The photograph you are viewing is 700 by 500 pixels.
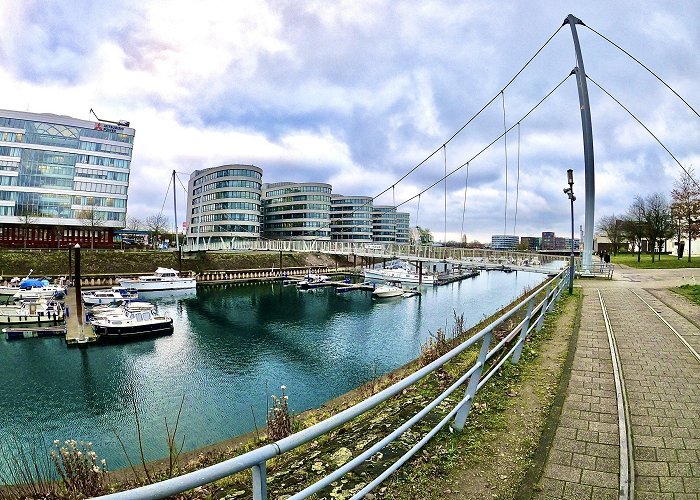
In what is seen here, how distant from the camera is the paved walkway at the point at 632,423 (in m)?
3.57

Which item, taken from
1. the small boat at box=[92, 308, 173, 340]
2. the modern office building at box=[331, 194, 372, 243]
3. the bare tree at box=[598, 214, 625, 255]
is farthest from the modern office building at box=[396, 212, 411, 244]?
the small boat at box=[92, 308, 173, 340]

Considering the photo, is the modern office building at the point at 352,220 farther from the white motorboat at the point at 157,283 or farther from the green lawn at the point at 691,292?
the green lawn at the point at 691,292

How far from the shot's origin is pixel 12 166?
2516 inches

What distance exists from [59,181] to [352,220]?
69484 mm

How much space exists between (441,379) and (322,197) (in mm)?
99275

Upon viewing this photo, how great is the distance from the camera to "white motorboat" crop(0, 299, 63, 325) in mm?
29922

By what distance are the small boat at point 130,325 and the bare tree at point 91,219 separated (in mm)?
44655

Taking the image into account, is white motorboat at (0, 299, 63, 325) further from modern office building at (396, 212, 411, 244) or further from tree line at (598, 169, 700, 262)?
modern office building at (396, 212, 411, 244)

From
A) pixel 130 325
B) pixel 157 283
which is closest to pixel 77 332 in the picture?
pixel 130 325

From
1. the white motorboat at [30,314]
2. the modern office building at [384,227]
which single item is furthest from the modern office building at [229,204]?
the white motorboat at [30,314]

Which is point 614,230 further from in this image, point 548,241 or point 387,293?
point 548,241

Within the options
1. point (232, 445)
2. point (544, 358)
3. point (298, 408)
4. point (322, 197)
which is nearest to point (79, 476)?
point (232, 445)

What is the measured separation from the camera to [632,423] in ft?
15.8

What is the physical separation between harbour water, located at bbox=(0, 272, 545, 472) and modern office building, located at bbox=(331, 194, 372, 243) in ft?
252
